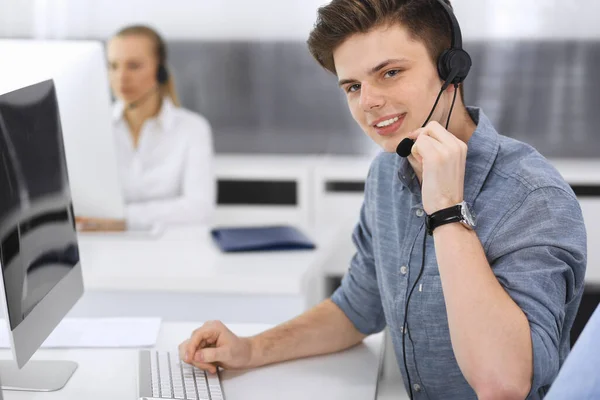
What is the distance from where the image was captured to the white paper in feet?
A: 5.26

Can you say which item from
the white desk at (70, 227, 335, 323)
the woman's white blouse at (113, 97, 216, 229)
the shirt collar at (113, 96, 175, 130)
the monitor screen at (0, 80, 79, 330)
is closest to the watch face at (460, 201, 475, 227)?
the monitor screen at (0, 80, 79, 330)

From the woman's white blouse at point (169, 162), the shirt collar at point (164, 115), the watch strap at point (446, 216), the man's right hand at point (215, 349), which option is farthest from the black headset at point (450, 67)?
the shirt collar at point (164, 115)

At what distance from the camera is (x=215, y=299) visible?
2.07 m

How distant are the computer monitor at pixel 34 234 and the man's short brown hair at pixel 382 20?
469mm

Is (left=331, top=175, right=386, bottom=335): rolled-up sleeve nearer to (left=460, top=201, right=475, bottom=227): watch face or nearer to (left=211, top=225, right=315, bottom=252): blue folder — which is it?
(left=460, top=201, right=475, bottom=227): watch face

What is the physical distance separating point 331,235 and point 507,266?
1.23 m

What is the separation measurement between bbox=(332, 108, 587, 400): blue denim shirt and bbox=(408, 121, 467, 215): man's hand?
0.08 metres

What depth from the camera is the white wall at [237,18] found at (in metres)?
3.40

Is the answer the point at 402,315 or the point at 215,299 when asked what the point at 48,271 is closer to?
the point at 402,315

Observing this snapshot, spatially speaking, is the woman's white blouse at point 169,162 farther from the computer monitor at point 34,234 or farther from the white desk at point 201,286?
the computer monitor at point 34,234

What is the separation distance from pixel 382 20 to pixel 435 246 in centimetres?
35

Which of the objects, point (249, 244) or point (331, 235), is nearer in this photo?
point (249, 244)

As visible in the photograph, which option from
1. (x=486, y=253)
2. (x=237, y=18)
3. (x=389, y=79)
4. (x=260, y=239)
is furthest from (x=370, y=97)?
(x=237, y=18)

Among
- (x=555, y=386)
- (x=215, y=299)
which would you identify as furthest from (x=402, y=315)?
(x=215, y=299)
